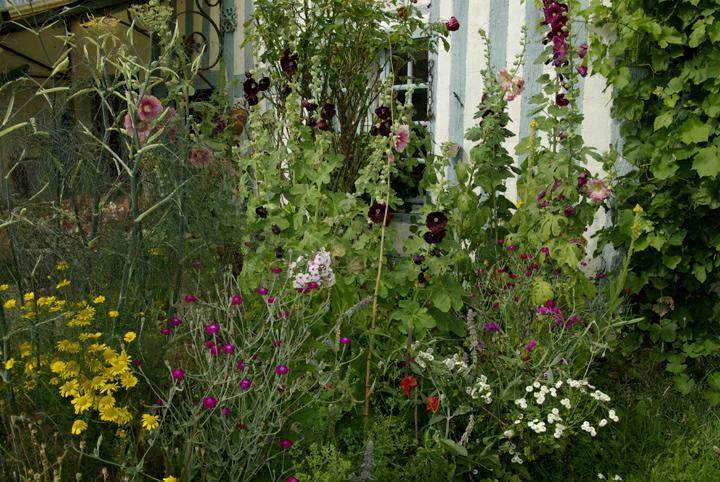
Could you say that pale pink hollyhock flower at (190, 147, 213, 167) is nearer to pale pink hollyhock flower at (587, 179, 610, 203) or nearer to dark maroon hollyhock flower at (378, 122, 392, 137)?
dark maroon hollyhock flower at (378, 122, 392, 137)

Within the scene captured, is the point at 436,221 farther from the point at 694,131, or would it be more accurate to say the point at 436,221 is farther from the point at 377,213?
the point at 694,131

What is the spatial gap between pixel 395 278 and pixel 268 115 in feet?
4.18

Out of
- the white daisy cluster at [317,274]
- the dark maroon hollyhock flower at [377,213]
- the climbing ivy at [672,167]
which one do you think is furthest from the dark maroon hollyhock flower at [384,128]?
the climbing ivy at [672,167]

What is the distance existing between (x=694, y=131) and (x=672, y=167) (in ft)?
0.63

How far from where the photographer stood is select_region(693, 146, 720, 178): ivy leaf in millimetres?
3205

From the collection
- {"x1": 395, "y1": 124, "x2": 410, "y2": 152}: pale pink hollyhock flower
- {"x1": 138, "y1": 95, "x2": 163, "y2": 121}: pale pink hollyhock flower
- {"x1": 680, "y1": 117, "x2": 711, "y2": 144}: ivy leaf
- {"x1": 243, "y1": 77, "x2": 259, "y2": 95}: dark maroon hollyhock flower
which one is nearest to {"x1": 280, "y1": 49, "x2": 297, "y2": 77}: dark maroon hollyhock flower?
{"x1": 243, "y1": 77, "x2": 259, "y2": 95}: dark maroon hollyhock flower

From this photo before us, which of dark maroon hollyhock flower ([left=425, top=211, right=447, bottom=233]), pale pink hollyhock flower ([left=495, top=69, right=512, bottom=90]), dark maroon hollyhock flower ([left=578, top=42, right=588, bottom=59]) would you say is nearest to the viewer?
dark maroon hollyhock flower ([left=425, top=211, right=447, bottom=233])

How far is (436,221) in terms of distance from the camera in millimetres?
2639

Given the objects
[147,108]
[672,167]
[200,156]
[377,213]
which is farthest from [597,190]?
[147,108]

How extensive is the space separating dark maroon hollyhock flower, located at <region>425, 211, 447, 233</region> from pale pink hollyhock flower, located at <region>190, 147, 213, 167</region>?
108 cm

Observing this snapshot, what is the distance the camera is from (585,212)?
11.4ft

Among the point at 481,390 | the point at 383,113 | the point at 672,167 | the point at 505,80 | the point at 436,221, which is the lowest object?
the point at 481,390

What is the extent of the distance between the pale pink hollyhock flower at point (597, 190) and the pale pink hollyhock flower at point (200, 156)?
71.8 inches

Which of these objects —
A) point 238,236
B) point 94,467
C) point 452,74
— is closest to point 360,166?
point 452,74
